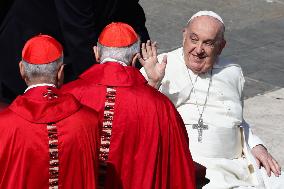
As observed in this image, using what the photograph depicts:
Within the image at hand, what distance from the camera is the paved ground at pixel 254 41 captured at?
8.09m

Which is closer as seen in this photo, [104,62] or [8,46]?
[104,62]

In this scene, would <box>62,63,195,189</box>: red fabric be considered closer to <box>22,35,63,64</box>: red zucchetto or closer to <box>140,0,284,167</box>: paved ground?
<box>22,35,63,64</box>: red zucchetto

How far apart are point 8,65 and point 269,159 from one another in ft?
6.27

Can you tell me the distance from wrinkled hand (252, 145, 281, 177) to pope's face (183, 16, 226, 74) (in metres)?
0.64

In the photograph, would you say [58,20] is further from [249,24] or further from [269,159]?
[249,24]

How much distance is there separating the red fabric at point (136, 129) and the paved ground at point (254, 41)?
2705mm

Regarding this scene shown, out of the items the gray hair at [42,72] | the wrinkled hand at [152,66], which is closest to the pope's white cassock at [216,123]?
the wrinkled hand at [152,66]

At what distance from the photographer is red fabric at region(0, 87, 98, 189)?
403 cm

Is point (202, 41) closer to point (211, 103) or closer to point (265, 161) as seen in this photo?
point (211, 103)

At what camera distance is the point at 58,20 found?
20.0 feet

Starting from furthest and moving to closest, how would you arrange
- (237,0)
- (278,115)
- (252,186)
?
(237,0) → (278,115) → (252,186)

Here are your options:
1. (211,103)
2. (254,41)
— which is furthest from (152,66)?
(254,41)

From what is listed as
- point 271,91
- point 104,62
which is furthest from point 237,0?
point 104,62

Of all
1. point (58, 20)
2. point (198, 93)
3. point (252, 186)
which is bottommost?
point (252, 186)
